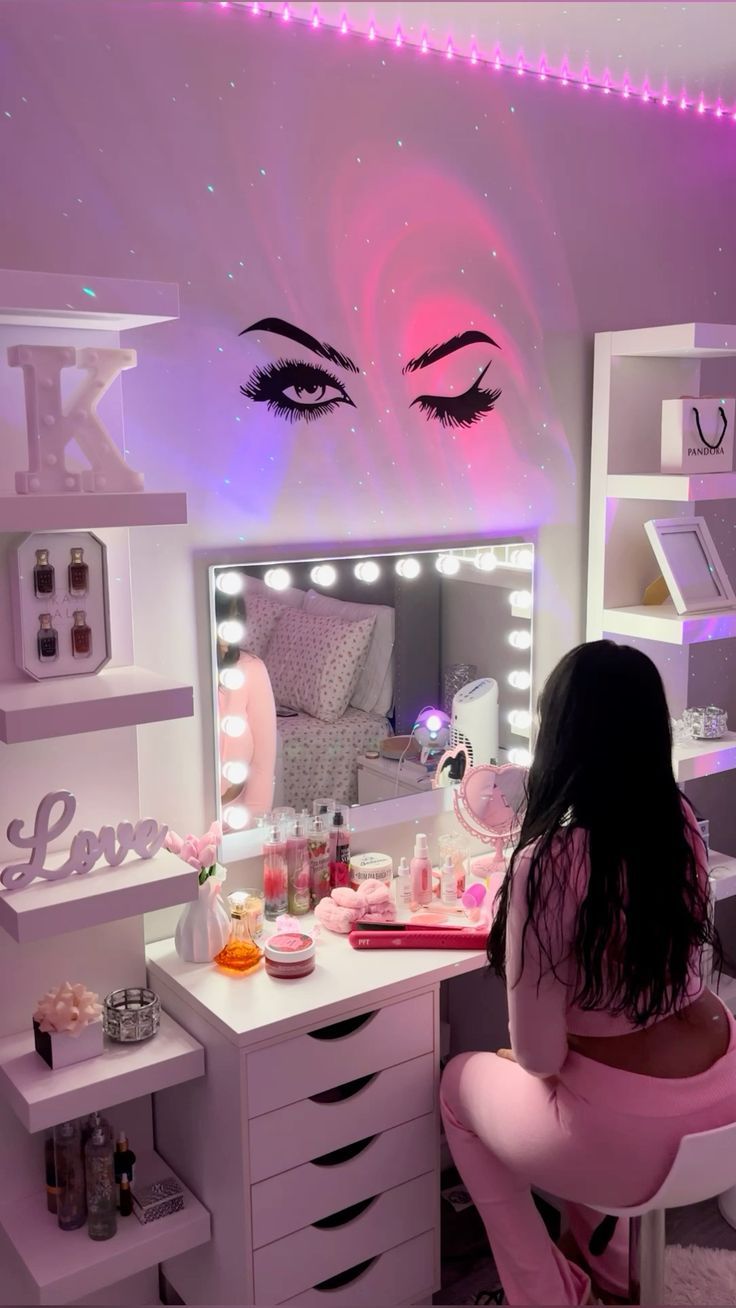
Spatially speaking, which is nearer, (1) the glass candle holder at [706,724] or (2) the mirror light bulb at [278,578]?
(2) the mirror light bulb at [278,578]

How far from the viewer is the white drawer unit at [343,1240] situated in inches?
74.4

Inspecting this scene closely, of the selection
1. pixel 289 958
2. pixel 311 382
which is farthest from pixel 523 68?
pixel 289 958

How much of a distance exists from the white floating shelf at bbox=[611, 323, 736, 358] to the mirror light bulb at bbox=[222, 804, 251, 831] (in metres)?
1.31

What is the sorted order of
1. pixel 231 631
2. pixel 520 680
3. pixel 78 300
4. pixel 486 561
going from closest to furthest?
1. pixel 78 300
2. pixel 231 631
3. pixel 486 561
4. pixel 520 680

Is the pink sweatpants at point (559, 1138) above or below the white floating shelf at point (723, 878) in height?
below

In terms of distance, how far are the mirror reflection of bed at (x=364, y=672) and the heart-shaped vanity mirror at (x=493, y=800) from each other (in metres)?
0.16

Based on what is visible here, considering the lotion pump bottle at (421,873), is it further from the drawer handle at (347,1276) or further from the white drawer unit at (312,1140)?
the drawer handle at (347,1276)

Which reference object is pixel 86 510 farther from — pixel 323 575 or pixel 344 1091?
pixel 344 1091

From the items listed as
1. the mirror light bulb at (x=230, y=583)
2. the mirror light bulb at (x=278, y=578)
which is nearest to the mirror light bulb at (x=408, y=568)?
the mirror light bulb at (x=278, y=578)

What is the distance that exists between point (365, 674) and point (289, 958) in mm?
627

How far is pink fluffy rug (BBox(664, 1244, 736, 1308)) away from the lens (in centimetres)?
214

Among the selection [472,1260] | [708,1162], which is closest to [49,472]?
[708,1162]

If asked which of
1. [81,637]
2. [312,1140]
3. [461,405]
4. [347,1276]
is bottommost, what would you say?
[347,1276]

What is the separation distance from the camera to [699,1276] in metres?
2.20
